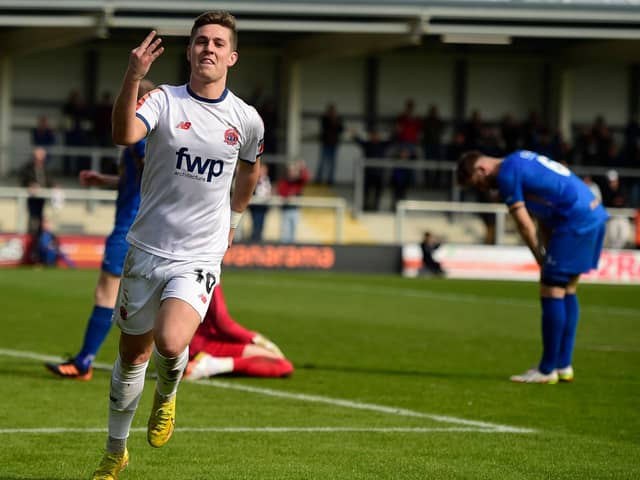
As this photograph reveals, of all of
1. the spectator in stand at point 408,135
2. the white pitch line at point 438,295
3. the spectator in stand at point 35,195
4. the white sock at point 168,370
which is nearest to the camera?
the white sock at point 168,370

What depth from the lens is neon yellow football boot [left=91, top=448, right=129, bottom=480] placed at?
20.3 feet

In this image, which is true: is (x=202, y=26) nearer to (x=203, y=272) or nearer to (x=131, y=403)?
(x=203, y=272)

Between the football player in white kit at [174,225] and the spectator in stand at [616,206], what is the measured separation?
21.8 metres

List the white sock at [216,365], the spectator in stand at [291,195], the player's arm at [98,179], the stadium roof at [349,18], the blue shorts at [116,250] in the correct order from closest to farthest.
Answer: the player's arm at [98,179] → the blue shorts at [116,250] → the white sock at [216,365] → the spectator in stand at [291,195] → the stadium roof at [349,18]

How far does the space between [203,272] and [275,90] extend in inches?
1223

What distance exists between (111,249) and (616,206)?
2175 centimetres

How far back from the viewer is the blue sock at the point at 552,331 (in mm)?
10719

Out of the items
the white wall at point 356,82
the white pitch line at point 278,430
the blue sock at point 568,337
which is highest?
the white wall at point 356,82

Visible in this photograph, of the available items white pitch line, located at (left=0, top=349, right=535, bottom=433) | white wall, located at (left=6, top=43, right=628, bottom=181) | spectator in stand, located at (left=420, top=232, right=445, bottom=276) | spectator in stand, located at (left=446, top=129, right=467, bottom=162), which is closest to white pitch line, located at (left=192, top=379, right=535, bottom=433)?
white pitch line, located at (left=0, top=349, right=535, bottom=433)

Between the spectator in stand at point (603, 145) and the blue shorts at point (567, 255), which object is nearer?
the blue shorts at point (567, 255)

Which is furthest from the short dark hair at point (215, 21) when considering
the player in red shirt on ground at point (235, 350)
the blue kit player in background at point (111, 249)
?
the player in red shirt on ground at point (235, 350)

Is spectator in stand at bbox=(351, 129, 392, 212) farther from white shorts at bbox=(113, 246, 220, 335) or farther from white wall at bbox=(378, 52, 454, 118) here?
white shorts at bbox=(113, 246, 220, 335)

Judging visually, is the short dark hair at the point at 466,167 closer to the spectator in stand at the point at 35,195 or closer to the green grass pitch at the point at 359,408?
the green grass pitch at the point at 359,408

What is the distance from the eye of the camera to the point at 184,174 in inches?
245
